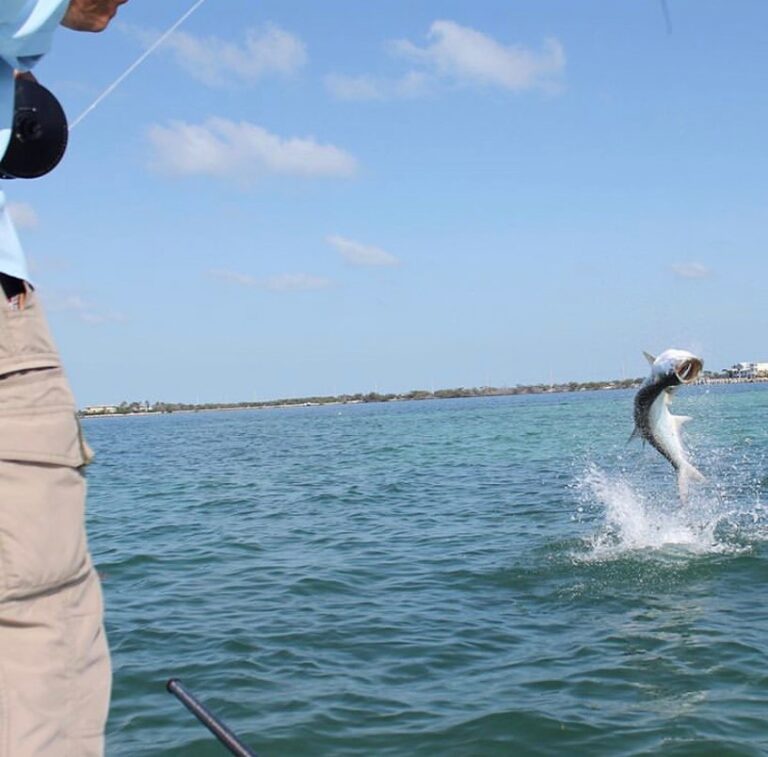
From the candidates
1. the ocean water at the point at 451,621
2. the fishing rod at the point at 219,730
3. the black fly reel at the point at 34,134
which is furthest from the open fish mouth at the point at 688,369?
the black fly reel at the point at 34,134

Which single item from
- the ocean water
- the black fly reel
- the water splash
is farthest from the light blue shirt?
the water splash

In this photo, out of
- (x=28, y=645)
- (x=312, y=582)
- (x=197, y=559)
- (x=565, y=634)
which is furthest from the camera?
(x=197, y=559)

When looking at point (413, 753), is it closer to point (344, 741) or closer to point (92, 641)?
point (344, 741)

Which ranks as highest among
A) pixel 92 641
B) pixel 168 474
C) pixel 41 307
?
pixel 41 307

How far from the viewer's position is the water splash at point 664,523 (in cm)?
1220

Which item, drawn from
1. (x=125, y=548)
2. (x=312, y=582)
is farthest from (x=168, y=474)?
(x=312, y=582)

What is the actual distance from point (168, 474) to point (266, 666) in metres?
24.6

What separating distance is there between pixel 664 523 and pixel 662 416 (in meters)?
3.66

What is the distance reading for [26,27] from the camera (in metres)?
2.34

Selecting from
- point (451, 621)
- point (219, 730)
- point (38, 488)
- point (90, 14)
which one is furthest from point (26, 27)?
point (451, 621)

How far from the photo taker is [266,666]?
7.85m

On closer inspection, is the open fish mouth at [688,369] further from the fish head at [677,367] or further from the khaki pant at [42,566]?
the khaki pant at [42,566]

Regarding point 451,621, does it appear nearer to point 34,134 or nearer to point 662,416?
point 662,416

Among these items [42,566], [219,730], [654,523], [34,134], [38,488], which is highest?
[34,134]
